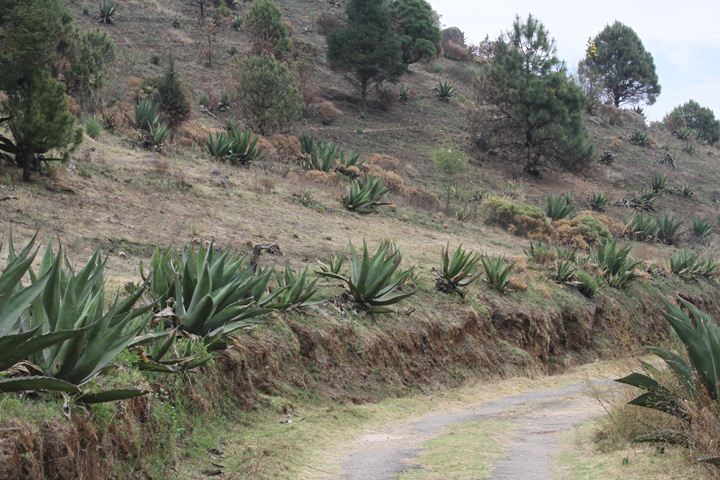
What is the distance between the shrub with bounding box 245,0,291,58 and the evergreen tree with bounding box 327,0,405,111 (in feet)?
10.2

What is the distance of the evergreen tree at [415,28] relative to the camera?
156 ft

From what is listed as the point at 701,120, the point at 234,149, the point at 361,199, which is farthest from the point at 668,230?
the point at 701,120

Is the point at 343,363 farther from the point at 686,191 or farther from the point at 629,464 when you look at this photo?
the point at 686,191

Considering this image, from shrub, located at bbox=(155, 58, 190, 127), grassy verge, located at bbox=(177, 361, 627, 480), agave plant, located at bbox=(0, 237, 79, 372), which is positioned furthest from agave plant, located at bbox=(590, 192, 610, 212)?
agave plant, located at bbox=(0, 237, 79, 372)

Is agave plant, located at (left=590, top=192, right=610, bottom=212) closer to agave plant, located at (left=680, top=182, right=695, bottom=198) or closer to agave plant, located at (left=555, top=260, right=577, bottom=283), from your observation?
agave plant, located at (left=680, top=182, right=695, bottom=198)

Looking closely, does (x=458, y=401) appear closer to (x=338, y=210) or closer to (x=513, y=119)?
(x=338, y=210)

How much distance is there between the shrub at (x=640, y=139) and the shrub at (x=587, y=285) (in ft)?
110

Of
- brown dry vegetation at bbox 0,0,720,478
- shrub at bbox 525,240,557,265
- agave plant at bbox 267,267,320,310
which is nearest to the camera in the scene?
brown dry vegetation at bbox 0,0,720,478

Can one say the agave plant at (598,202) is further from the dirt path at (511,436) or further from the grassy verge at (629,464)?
the grassy verge at (629,464)

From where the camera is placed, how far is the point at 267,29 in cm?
3991

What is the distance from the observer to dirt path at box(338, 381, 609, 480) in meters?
6.32

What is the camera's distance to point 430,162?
35.2 meters

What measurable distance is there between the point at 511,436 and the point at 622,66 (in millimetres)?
61556

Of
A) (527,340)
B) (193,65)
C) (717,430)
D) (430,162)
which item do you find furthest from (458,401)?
(193,65)
